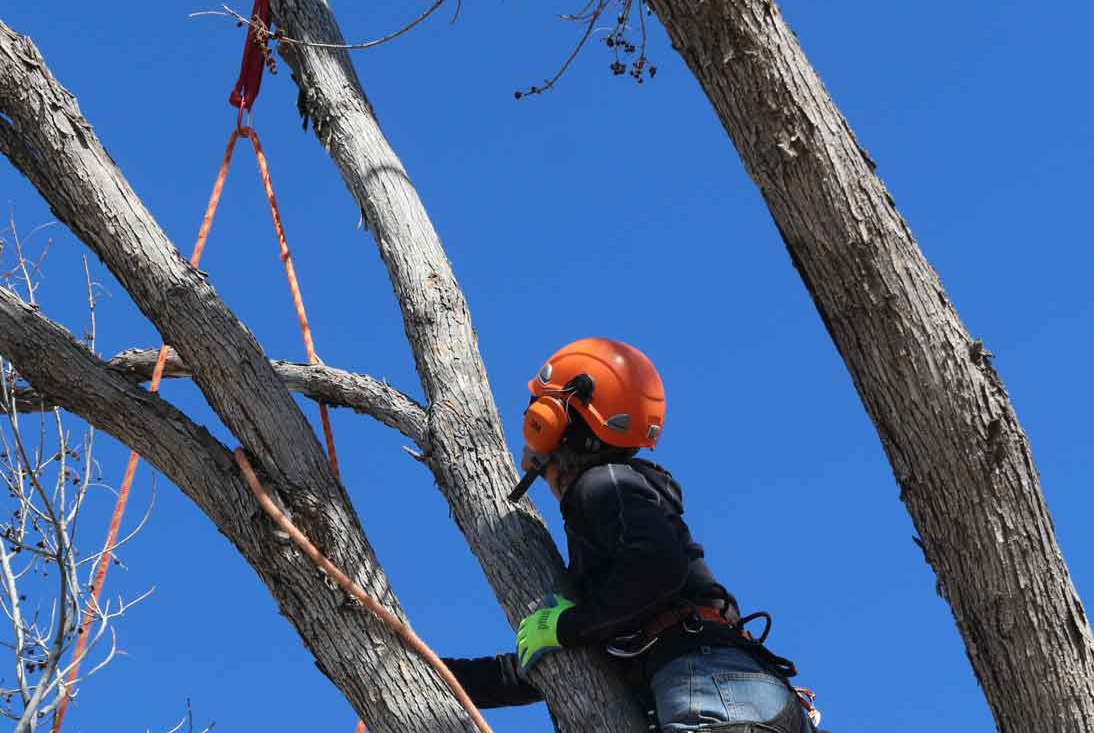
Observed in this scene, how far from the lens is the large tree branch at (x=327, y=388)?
419cm

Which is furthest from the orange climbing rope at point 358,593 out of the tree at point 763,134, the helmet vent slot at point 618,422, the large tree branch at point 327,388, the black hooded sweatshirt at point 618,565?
the tree at point 763,134

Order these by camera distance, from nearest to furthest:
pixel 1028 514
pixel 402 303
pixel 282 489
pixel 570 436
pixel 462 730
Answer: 1. pixel 1028 514
2. pixel 462 730
3. pixel 282 489
4. pixel 570 436
5. pixel 402 303

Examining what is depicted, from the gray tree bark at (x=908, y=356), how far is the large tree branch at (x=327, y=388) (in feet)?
6.08

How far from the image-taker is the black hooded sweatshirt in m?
3.08

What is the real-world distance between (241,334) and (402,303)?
2.11 ft

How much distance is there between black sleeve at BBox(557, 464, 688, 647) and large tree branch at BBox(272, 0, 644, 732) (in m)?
0.10

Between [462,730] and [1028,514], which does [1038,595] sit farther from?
[462,730]

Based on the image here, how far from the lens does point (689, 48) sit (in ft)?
8.67

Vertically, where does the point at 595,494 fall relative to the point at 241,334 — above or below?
below

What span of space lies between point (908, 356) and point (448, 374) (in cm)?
150

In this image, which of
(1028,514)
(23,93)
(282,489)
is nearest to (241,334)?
(282,489)

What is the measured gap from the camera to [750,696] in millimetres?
3078

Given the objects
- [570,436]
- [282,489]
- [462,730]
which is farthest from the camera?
[570,436]

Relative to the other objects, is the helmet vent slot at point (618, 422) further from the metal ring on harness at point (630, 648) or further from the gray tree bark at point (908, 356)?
the gray tree bark at point (908, 356)
